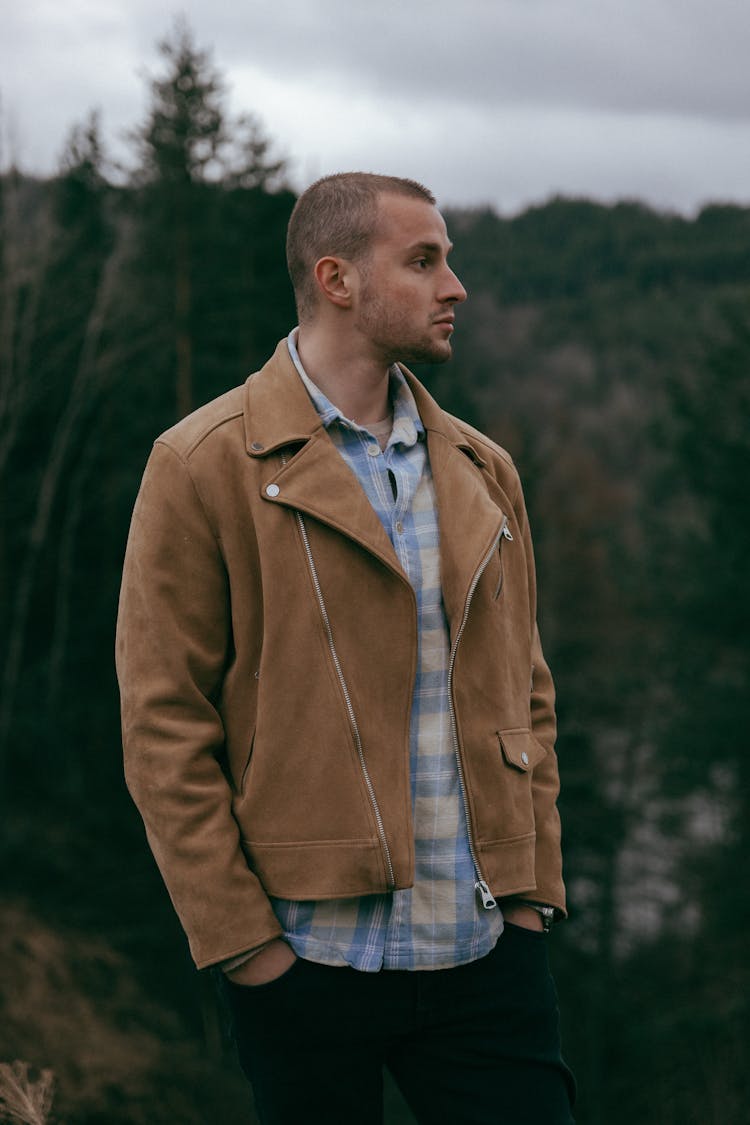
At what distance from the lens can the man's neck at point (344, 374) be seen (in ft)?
7.80

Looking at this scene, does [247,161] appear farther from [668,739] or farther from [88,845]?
[668,739]

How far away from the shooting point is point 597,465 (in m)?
32.1

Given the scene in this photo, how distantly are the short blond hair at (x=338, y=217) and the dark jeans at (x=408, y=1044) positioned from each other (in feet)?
4.34

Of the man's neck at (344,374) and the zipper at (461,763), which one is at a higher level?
the man's neck at (344,374)

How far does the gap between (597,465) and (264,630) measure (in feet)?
101

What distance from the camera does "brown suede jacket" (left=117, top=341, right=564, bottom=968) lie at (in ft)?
7.03

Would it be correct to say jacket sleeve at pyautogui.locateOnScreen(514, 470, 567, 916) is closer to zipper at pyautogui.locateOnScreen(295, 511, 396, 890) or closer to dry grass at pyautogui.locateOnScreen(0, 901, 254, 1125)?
zipper at pyautogui.locateOnScreen(295, 511, 396, 890)

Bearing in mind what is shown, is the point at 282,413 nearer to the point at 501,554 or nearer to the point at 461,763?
the point at 501,554

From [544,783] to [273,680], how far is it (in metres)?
0.72

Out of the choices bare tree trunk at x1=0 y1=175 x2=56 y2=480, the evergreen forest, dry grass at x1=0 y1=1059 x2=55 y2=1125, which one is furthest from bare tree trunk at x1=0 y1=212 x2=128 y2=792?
dry grass at x1=0 y1=1059 x2=55 y2=1125

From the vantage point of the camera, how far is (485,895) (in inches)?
87.6

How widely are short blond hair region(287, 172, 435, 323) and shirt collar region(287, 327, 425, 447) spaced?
5.0 inches

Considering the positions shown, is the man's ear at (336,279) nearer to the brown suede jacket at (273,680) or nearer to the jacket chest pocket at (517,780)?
the brown suede jacket at (273,680)

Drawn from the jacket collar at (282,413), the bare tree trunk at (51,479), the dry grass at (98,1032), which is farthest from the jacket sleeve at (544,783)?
the bare tree trunk at (51,479)
